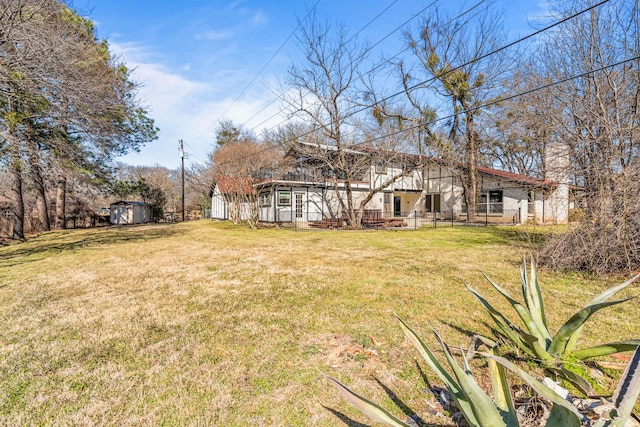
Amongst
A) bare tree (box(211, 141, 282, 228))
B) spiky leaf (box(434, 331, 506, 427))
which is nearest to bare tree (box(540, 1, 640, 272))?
spiky leaf (box(434, 331, 506, 427))

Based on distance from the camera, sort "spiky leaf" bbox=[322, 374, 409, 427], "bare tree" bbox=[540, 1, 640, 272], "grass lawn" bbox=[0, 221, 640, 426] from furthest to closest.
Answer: "bare tree" bbox=[540, 1, 640, 272], "grass lawn" bbox=[0, 221, 640, 426], "spiky leaf" bbox=[322, 374, 409, 427]

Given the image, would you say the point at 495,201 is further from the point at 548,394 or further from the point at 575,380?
the point at 548,394

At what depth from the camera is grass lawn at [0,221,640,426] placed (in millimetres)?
2201

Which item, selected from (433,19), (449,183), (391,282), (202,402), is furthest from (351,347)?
(449,183)

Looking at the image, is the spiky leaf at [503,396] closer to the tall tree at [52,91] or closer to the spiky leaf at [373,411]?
the spiky leaf at [373,411]

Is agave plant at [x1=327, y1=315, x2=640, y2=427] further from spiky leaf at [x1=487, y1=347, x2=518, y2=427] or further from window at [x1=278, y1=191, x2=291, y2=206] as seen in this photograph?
window at [x1=278, y1=191, x2=291, y2=206]

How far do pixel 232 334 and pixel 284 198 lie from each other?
725 inches

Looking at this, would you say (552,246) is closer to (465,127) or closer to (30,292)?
(30,292)

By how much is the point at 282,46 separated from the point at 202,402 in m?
14.0

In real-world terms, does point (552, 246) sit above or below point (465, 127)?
below

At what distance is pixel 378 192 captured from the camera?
22.8m

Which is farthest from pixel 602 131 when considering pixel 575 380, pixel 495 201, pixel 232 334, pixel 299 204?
pixel 495 201

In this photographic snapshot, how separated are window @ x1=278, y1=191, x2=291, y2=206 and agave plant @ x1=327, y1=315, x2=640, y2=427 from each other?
65.7ft

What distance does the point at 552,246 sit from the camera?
21.2ft
